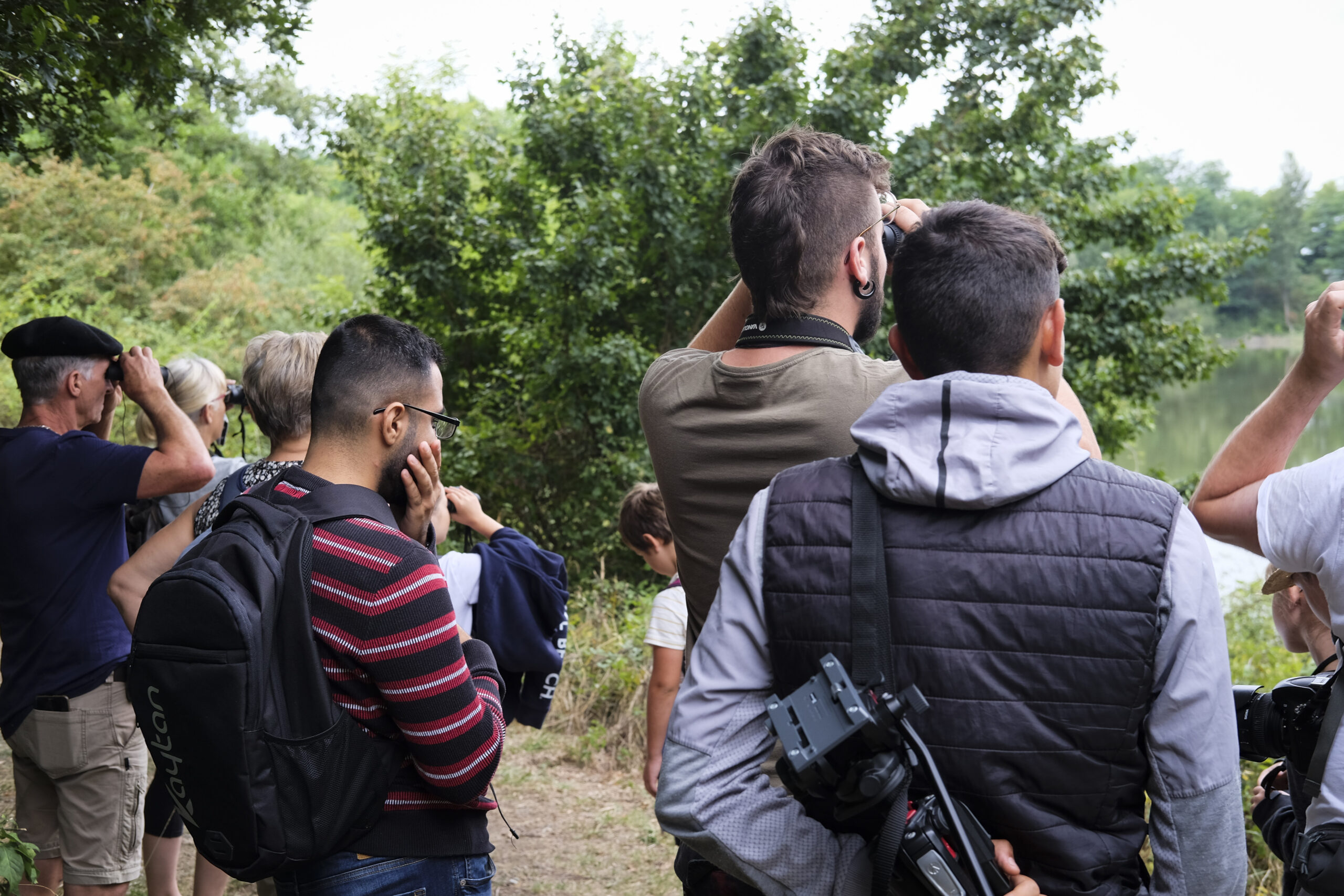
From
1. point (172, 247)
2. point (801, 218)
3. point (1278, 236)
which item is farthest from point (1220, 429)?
point (1278, 236)

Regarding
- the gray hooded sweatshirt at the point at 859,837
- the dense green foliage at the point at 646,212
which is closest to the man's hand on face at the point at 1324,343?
the gray hooded sweatshirt at the point at 859,837

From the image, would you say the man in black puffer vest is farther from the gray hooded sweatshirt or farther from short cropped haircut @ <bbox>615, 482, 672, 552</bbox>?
short cropped haircut @ <bbox>615, 482, 672, 552</bbox>

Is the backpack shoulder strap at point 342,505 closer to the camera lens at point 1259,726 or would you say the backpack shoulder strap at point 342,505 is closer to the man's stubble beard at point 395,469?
the man's stubble beard at point 395,469

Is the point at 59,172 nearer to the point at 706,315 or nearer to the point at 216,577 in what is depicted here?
the point at 706,315

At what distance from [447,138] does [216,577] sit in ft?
33.3

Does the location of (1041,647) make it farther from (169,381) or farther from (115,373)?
(169,381)

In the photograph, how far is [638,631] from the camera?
24.4ft

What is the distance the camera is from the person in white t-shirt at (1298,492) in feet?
5.39

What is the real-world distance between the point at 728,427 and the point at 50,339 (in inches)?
98.8

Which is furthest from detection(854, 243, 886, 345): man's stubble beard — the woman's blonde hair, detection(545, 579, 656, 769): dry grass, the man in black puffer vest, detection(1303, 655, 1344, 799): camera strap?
detection(545, 579, 656, 769): dry grass

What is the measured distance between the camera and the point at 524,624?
2688 millimetres

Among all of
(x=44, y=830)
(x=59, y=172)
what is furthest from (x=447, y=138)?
(x=59, y=172)

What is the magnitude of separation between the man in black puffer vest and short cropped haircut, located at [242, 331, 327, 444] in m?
1.66

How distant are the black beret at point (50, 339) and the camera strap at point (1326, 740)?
10.8ft
